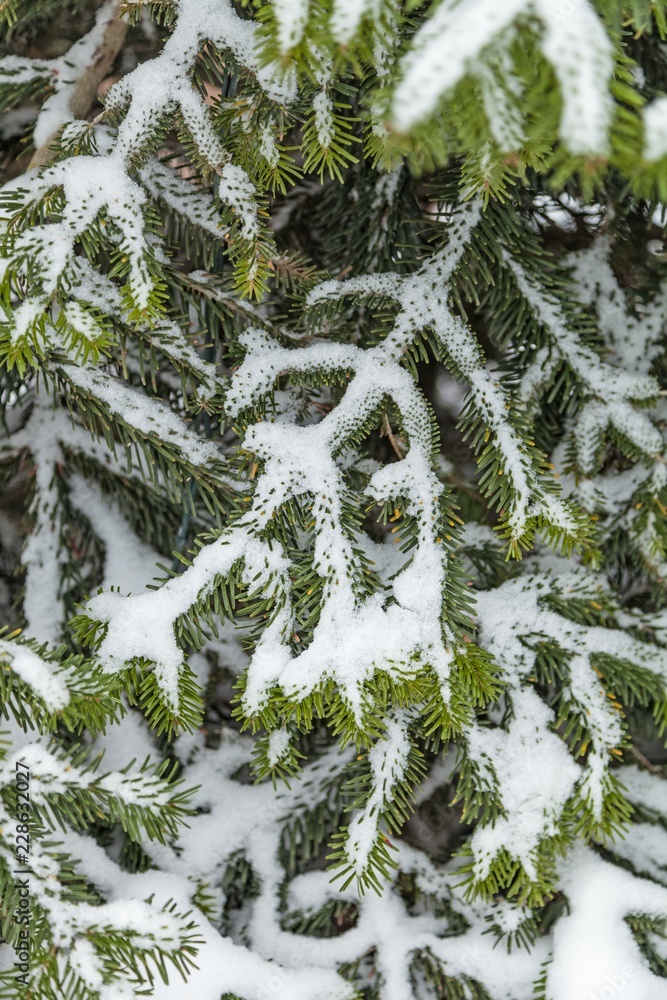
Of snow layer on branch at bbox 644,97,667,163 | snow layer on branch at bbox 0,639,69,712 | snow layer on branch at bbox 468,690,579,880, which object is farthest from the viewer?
snow layer on branch at bbox 468,690,579,880

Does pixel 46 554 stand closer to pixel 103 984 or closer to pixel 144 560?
pixel 144 560

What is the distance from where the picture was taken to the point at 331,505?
2.61ft

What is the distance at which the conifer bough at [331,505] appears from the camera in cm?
69

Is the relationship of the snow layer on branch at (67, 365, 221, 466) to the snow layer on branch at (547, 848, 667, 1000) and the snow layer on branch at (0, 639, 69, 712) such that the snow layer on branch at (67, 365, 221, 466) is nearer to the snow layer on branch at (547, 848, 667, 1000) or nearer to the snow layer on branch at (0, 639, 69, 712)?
the snow layer on branch at (0, 639, 69, 712)

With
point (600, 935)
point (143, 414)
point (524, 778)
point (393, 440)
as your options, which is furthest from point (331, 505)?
point (600, 935)

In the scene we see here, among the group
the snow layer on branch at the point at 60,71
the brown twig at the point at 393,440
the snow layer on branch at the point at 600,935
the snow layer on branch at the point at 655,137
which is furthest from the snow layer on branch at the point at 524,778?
the snow layer on branch at the point at 60,71

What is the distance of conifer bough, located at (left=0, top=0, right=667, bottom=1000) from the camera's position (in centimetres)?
69

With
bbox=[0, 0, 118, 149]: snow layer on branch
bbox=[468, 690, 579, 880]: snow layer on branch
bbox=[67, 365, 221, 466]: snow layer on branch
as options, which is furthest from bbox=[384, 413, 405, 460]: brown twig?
bbox=[0, 0, 118, 149]: snow layer on branch

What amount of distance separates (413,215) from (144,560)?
665mm

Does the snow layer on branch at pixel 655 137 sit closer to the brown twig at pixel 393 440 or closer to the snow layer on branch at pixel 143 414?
the brown twig at pixel 393 440

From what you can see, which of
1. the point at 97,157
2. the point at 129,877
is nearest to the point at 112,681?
the point at 129,877

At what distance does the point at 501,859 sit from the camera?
0.86 meters

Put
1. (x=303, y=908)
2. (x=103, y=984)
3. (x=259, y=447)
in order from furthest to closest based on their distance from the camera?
1. (x=303, y=908)
2. (x=259, y=447)
3. (x=103, y=984)

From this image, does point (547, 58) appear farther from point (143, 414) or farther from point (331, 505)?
point (143, 414)
